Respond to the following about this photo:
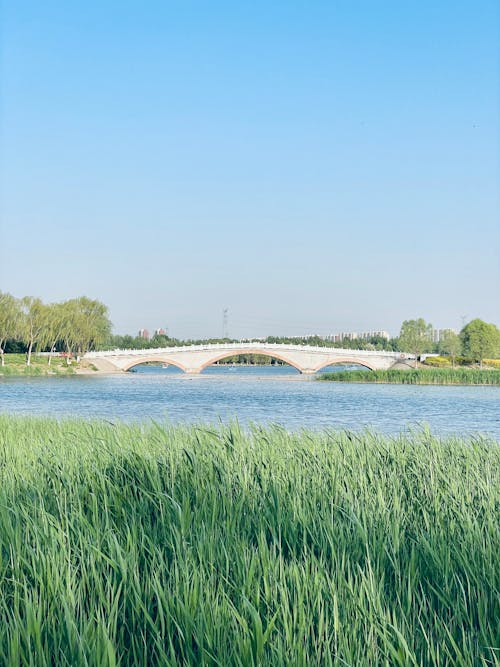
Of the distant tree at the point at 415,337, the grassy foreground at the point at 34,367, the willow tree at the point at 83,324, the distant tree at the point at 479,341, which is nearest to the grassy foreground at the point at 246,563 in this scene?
the grassy foreground at the point at 34,367

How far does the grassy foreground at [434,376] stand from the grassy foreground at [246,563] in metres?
34.5

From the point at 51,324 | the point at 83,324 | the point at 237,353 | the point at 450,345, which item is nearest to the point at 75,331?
the point at 83,324

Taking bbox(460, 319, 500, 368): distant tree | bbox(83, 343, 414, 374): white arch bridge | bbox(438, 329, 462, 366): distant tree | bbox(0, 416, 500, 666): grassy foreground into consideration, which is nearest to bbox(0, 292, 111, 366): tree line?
bbox(83, 343, 414, 374): white arch bridge

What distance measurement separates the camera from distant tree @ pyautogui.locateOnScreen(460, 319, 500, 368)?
58.3 m

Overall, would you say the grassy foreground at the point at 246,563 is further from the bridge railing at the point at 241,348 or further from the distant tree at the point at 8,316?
the bridge railing at the point at 241,348

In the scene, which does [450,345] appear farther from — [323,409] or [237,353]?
[323,409]

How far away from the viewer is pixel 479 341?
58.4m

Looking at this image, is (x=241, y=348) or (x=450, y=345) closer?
(x=241, y=348)

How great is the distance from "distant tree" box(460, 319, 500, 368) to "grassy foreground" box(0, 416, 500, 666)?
55205mm

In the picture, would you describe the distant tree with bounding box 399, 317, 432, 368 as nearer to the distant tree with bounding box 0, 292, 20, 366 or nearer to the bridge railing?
the bridge railing

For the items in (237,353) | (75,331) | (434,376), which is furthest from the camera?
(237,353)

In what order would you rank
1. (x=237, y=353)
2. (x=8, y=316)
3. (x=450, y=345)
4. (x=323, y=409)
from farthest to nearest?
(x=450, y=345) → (x=237, y=353) → (x=8, y=316) → (x=323, y=409)

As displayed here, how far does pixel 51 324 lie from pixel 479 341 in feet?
115

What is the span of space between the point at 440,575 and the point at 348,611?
0.74 meters
